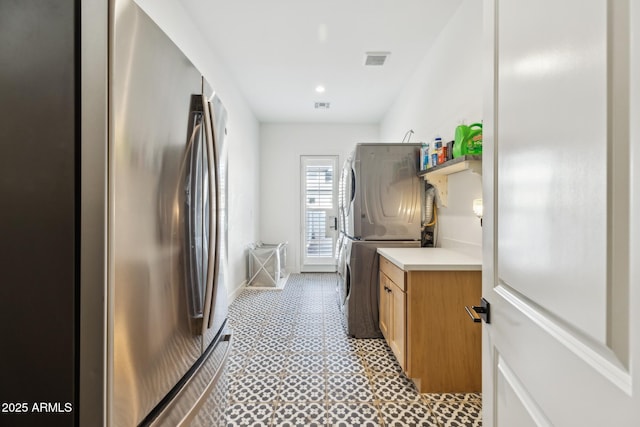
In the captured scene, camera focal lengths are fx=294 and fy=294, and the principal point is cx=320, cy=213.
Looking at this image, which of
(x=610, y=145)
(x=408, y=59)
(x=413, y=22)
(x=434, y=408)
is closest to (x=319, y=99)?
(x=408, y=59)

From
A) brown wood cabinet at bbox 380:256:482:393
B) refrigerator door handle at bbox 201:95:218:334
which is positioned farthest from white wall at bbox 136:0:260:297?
brown wood cabinet at bbox 380:256:482:393

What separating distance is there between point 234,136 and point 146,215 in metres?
3.31

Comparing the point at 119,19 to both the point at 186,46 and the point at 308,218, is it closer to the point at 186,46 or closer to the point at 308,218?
the point at 186,46

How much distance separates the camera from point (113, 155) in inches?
25.0

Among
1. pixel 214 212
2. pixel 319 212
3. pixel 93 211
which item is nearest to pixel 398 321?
pixel 214 212

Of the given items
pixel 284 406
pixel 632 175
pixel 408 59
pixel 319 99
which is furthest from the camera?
pixel 319 99

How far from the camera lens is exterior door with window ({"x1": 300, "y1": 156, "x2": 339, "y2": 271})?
553 cm

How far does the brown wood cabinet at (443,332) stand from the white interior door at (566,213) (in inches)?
40.7

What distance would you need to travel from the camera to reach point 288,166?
5.50 meters

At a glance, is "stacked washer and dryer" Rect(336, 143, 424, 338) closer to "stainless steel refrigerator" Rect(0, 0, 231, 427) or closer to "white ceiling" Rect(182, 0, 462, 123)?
"white ceiling" Rect(182, 0, 462, 123)

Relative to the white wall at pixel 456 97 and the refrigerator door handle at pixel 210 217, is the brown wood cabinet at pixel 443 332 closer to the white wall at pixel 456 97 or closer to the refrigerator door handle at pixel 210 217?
the white wall at pixel 456 97

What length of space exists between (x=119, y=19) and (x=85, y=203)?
0.40 m

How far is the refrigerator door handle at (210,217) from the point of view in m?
1.00

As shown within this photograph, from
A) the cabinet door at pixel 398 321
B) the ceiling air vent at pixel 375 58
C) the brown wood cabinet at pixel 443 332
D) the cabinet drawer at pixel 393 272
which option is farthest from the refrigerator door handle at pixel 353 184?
the ceiling air vent at pixel 375 58
